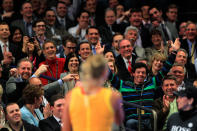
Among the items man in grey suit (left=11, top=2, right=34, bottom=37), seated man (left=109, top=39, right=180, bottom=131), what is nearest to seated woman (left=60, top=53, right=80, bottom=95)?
seated man (left=109, top=39, right=180, bottom=131)

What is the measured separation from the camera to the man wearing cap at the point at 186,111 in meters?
4.98

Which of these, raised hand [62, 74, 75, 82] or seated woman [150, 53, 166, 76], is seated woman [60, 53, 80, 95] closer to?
raised hand [62, 74, 75, 82]

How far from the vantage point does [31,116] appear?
6371mm

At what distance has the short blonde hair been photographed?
137 inches

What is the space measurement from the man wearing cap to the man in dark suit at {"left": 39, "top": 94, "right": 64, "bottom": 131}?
5.67 ft

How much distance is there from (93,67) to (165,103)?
353 cm

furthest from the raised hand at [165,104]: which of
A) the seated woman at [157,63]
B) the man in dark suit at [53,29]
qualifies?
the man in dark suit at [53,29]

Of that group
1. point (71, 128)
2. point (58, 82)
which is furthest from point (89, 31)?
point (71, 128)

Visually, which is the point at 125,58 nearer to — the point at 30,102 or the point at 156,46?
the point at 156,46

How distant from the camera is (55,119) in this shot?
6289mm

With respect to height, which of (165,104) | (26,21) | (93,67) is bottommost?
(165,104)

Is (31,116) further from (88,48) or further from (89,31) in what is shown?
(89,31)

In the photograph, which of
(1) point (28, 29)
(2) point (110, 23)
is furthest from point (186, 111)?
(2) point (110, 23)

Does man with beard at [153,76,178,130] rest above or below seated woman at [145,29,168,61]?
below
